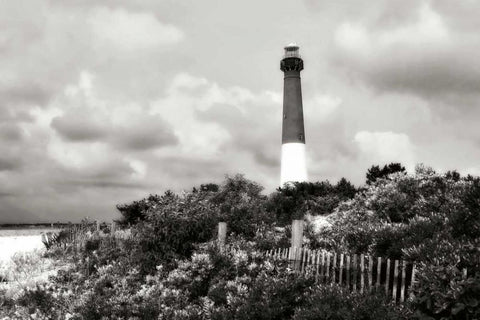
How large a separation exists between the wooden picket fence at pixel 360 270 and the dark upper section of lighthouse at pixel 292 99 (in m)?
27.5

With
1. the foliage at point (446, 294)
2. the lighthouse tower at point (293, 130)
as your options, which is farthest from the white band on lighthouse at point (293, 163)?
the foliage at point (446, 294)

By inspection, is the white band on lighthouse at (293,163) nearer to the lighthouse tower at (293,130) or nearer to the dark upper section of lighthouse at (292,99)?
the lighthouse tower at (293,130)

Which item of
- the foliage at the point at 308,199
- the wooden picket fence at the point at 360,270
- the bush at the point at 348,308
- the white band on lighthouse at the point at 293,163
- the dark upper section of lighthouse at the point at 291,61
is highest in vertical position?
the dark upper section of lighthouse at the point at 291,61

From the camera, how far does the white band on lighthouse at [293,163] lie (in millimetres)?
37500

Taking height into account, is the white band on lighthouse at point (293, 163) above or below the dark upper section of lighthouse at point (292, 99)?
below

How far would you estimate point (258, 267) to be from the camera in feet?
36.7

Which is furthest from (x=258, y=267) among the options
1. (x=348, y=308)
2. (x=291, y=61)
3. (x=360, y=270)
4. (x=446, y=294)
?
(x=291, y=61)

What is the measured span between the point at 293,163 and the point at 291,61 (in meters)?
9.03

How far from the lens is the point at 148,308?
10.3m

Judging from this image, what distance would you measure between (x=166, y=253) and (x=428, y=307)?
8.94 metres

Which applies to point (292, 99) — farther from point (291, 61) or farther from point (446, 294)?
point (446, 294)

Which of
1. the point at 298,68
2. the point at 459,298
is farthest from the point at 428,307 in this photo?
the point at 298,68

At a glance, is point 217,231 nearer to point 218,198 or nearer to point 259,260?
point 259,260

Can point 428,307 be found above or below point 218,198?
below
